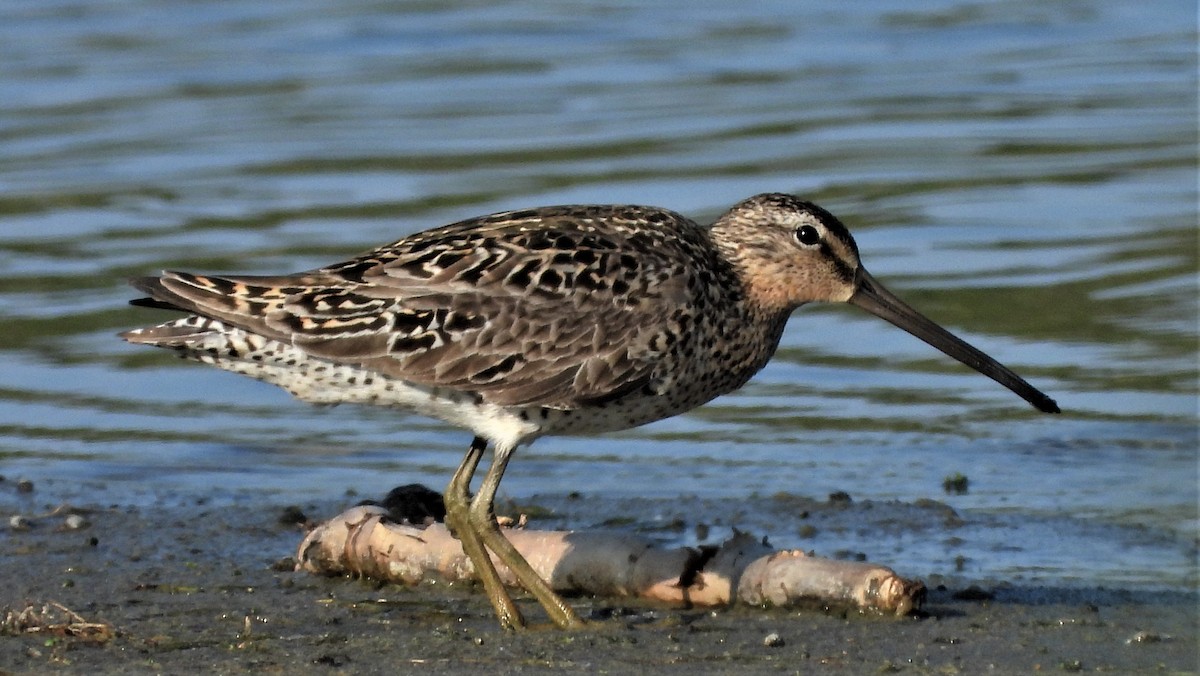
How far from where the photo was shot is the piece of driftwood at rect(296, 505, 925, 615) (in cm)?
714

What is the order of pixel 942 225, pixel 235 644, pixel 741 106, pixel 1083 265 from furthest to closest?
1. pixel 741 106
2. pixel 942 225
3. pixel 1083 265
4. pixel 235 644

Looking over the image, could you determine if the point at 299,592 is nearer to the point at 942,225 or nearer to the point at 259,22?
the point at 942,225

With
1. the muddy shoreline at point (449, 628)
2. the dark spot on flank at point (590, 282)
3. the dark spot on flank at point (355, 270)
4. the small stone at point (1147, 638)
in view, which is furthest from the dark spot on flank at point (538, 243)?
the small stone at point (1147, 638)

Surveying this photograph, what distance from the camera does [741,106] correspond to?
17.7 m

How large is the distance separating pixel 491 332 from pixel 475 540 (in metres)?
0.73

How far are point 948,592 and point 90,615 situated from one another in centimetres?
295

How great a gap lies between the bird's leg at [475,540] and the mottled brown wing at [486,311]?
0.42 meters

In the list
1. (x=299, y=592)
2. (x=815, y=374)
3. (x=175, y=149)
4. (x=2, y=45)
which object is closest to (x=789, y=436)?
(x=815, y=374)

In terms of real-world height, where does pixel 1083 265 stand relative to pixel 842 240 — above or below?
A: below

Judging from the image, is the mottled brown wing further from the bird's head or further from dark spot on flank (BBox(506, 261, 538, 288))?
the bird's head

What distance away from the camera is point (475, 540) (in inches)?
295

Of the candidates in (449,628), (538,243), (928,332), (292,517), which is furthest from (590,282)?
(292,517)

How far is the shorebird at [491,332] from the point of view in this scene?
7281mm

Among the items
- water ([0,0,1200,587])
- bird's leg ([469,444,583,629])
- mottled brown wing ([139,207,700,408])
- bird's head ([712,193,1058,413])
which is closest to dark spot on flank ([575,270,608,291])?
mottled brown wing ([139,207,700,408])
